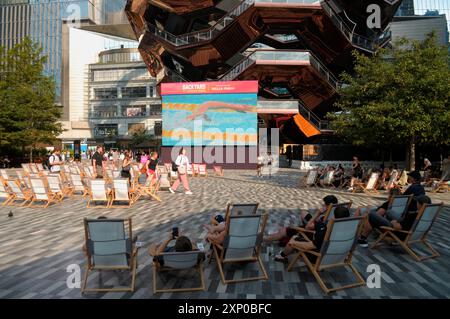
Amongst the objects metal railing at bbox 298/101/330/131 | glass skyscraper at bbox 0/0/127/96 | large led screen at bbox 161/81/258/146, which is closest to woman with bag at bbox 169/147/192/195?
large led screen at bbox 161/81/258/146

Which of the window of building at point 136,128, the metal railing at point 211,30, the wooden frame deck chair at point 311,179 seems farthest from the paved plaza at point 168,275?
the window of building at point 136,128

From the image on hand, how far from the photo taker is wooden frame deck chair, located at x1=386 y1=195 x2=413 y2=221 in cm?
640

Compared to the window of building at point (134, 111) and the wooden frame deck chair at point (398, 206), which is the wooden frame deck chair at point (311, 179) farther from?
the window of building at point (134, 111)

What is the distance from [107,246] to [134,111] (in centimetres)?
6677

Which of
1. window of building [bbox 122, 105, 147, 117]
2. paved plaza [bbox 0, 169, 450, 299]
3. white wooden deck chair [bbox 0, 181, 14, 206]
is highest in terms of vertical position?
window of building [bbox 122, 105, 147, 117]

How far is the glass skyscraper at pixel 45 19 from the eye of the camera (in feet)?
270

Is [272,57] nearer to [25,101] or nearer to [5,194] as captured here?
[25,101]

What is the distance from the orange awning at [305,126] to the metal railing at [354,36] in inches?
335

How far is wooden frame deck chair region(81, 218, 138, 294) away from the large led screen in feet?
81.8

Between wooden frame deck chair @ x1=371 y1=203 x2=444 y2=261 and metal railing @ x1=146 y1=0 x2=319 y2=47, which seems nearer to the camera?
wooden frame deck chair @ x1=371 y1=203 x2=444 y2=261

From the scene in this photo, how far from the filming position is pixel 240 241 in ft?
15.1

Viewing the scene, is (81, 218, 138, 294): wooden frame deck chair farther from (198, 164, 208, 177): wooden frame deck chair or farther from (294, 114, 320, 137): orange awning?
(294, 114, 320, 137): orange awning

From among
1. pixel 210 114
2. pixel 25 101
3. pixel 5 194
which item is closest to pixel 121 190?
pixel 5 194
